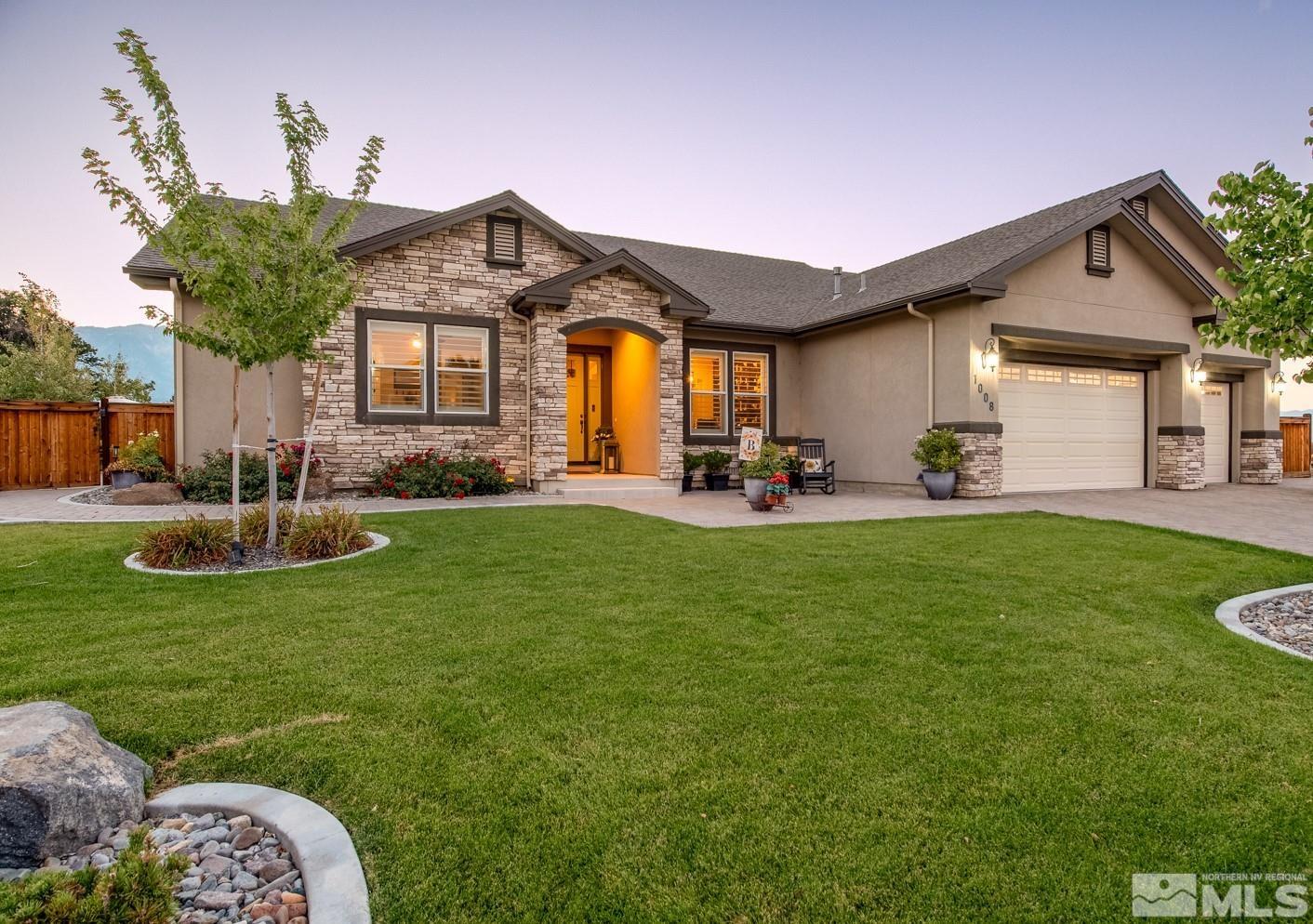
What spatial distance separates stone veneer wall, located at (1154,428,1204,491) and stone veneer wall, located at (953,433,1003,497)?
15.9ft

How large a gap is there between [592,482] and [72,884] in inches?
401

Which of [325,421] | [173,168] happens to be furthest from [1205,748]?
[325,421]

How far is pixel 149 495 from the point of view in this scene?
1000 centimetres

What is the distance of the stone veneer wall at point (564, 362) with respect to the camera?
37.5ft

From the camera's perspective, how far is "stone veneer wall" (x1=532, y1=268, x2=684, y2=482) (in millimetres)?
11438

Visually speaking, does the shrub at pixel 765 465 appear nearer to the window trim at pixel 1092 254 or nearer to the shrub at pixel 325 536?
the shrub at pixel 325 536

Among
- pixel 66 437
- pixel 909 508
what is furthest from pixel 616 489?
pixel 66 437

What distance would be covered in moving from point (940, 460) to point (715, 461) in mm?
4212

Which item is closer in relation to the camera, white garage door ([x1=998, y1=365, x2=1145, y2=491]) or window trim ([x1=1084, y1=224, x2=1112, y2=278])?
white garage door ([x1=998, y1=365, x2=1145, y2=491])

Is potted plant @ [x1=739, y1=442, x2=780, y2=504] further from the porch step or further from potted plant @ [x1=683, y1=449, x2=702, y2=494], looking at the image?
potted plant @ [x1=683, y1=449, x2=702, y2=494]

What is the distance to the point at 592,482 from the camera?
462 inches

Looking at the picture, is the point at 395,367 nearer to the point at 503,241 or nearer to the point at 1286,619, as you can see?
the point at 503,241

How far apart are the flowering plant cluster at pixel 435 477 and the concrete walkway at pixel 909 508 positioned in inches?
18.3

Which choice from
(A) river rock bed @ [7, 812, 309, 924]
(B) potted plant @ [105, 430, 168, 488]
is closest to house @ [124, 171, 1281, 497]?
(B) potted plant @ [105, 430, 168, 488]
